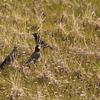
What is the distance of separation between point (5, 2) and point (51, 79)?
28.0ft

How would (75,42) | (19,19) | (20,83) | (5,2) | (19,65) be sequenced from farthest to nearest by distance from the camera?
(5,2), (19,19), (75,42), (19,65), (20,83)

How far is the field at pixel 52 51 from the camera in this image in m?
9.79

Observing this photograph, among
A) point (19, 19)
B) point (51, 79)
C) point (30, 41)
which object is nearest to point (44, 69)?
point (51, 79)

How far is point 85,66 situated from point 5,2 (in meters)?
7.75

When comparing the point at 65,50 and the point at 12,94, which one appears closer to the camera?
the point at 12,94

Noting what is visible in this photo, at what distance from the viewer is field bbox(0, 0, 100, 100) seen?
9791mm

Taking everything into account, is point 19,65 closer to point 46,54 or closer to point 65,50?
point 46,54

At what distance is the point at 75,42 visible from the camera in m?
13.6

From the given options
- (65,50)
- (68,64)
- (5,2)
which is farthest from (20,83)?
(5,2)

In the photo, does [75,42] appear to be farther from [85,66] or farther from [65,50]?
[85,66]

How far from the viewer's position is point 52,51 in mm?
12406

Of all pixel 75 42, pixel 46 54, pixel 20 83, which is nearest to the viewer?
pixel 20 83

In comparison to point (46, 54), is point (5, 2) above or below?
above

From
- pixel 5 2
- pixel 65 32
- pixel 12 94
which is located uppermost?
pixel 5 2
